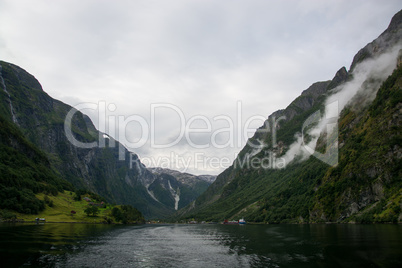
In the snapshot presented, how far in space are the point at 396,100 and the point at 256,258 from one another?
18834cm

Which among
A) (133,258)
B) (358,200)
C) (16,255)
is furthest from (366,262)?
(358,200)

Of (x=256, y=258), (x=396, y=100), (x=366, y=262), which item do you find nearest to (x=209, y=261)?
(x=256, y=258)

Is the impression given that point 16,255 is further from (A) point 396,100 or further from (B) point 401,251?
(A) point 396,100

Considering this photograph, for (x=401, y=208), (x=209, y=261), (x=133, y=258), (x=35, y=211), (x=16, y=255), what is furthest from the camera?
(x=35, y=211)

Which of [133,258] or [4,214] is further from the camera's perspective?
[4,214]

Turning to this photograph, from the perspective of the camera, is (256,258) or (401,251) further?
(256,258)

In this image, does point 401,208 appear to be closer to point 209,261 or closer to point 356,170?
point 356,170

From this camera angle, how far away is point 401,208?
427 feet

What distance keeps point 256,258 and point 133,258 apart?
78.3 ft

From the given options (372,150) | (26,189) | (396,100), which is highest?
(396,100)

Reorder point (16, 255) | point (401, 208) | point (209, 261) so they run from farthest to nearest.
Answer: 1. point (401, 208)
2. point (209, 261)
3. point (16, 255)

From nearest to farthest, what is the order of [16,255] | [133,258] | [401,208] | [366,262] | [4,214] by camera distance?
1. [366,262]
2. [16,255]
3. [133,258]
4. [401,208]
5. [4,214]

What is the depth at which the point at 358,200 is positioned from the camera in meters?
179

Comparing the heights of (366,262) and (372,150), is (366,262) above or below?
below
